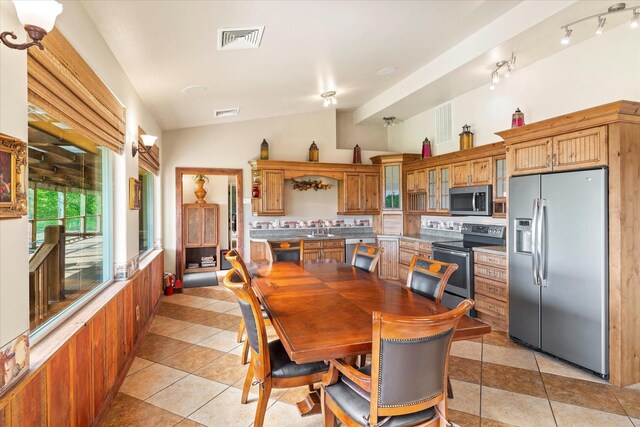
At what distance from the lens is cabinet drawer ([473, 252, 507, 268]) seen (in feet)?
12.2

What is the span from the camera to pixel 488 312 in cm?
393

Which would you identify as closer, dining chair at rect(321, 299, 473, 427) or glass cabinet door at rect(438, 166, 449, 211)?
dining chair at rect(321, 299, 473, 427)

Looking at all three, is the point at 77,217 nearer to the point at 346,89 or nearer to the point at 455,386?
the point at 455,386

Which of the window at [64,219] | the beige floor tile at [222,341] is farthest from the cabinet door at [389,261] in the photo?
the window at [64,219]

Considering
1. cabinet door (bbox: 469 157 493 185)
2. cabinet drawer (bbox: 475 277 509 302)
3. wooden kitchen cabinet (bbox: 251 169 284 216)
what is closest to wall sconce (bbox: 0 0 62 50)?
cabinet drawer (bbox: 475 277 509 302)

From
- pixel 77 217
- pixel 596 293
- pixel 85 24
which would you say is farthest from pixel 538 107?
pixel 77 217

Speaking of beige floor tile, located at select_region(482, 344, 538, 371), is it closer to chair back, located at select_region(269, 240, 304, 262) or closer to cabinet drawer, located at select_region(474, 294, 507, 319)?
cabinet drawer, located at select_region(474, 294, 507, 319)

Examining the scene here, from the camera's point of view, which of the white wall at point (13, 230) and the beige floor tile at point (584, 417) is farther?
the beige floor tile at point (584, 417)

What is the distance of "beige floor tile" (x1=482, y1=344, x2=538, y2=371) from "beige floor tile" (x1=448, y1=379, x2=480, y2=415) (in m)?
0.58

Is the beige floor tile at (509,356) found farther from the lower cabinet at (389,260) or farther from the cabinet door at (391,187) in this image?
the cabinet door at (391,187)

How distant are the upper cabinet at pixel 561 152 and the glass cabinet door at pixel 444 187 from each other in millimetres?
1650

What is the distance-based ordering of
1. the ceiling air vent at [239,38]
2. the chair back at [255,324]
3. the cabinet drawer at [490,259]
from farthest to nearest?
the cabinet drawer at [490,259] < the ceiling air vent at [239,38] < the chair back at [255,324]

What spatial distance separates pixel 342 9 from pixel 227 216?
19.5 ft

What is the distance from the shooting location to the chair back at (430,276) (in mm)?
2361
